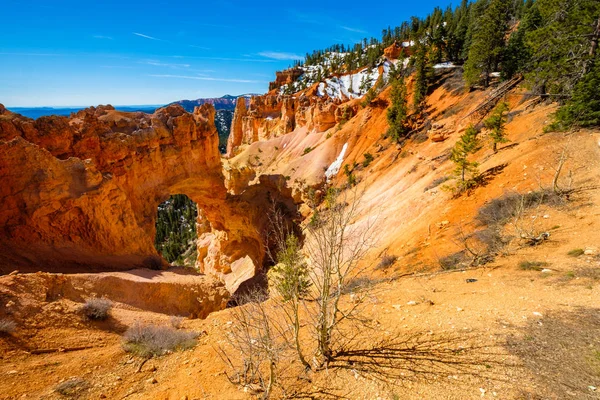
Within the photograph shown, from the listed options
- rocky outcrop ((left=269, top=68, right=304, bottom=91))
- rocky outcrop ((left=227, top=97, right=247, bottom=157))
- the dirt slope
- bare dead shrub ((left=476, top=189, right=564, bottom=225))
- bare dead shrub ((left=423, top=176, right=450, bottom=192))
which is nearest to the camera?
the dirt slope

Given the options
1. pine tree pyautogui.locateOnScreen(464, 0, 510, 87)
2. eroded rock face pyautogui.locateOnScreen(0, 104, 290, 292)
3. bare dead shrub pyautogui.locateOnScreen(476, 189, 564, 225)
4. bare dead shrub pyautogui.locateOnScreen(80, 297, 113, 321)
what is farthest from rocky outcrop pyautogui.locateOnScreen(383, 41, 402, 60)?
bare dead shrub pyautogui.locateOnScreen(80, 297, 113, 321)

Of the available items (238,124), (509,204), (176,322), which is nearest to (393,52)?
(238,124)

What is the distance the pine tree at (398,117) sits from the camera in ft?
130

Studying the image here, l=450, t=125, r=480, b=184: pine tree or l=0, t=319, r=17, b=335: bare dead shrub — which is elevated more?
l=450, t=125, r=480, b=184: pine tree

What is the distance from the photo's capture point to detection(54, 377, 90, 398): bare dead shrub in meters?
6.54

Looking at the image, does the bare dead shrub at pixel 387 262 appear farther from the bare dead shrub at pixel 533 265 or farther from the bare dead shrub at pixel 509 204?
the bare dead shrub at pixel 533 265

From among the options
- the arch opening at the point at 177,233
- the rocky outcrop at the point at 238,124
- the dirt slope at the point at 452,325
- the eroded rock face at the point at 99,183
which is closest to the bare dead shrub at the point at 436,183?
the dirt slope at the point at 452,325

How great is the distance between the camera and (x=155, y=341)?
28.6 feet

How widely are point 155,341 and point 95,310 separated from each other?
320 centimetres

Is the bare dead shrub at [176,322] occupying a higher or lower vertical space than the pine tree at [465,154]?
lower

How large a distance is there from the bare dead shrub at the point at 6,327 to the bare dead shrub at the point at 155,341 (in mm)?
2791

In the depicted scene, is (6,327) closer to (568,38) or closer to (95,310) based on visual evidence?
(95,310)

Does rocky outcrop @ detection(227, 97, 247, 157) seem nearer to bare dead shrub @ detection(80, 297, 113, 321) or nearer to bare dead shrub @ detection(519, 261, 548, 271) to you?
bare dead shrub @ detection(80, 297, 113, 321)

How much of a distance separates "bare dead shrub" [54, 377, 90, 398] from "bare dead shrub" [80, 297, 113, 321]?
11.3ft
